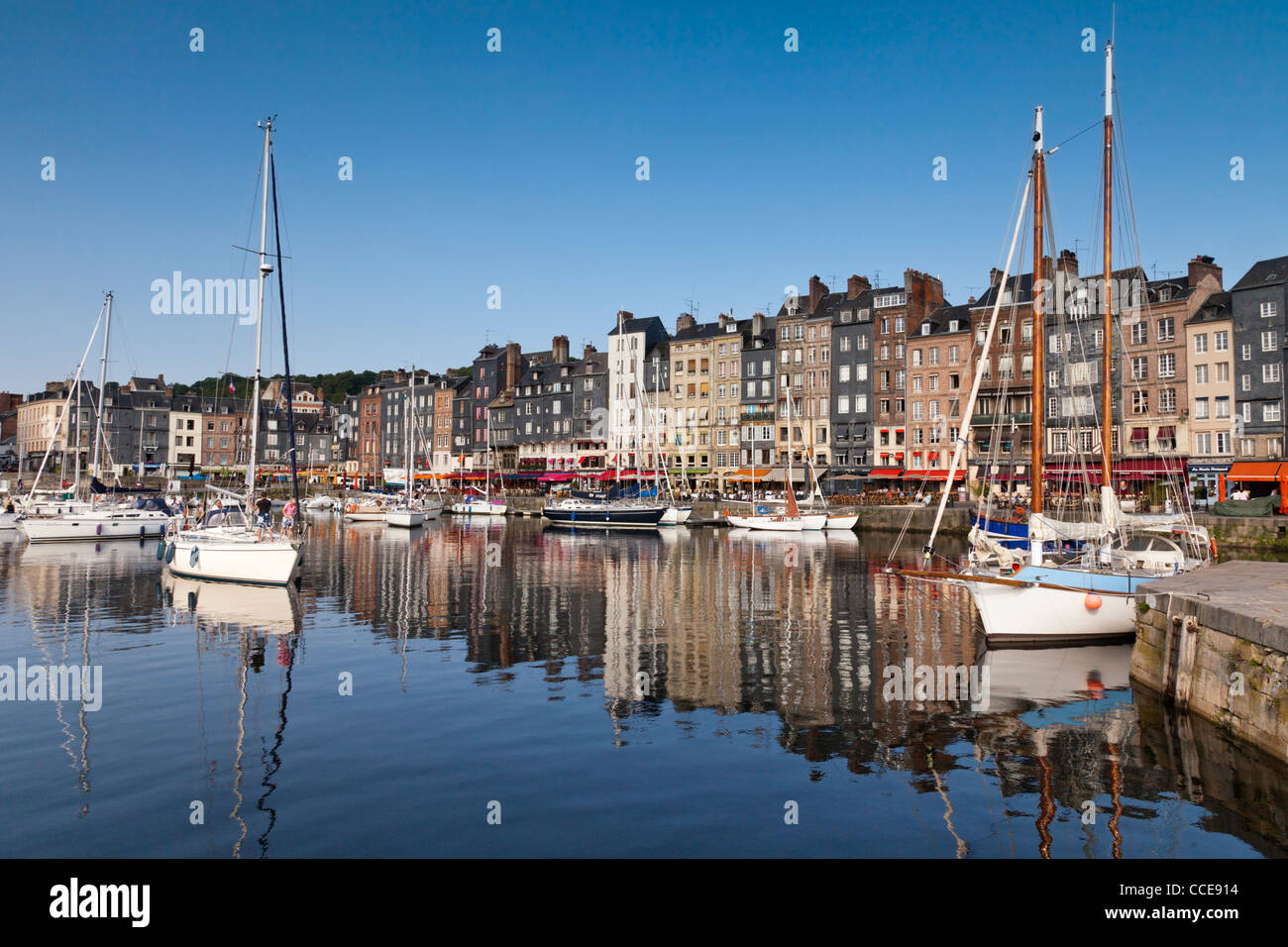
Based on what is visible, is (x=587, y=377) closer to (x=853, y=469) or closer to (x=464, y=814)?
(x=853, y=469)

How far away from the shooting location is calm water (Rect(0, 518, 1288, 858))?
957 centimetres

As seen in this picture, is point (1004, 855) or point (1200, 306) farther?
point (1200, 306)

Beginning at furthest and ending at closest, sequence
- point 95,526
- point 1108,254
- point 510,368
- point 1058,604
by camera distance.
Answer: point 510,368, point 95,526, point 1108,254, point 1058,604

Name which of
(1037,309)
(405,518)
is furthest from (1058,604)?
(405,518)

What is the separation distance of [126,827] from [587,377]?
324ft

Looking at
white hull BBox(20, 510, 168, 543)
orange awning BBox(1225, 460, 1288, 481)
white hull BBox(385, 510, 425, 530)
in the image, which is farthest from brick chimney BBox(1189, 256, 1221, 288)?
white hull BBox(20, 510, 168, 543)

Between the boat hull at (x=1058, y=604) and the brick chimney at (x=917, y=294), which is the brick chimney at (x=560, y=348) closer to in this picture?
the brick chimney at (x=917, y=294)

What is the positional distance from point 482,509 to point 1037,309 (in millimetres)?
70616

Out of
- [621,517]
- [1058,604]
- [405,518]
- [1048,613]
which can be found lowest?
[1048,613]

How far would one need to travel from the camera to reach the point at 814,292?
9162 centimetres

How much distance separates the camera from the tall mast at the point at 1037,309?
73.3 ft

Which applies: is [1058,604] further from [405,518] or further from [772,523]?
[405,518]
